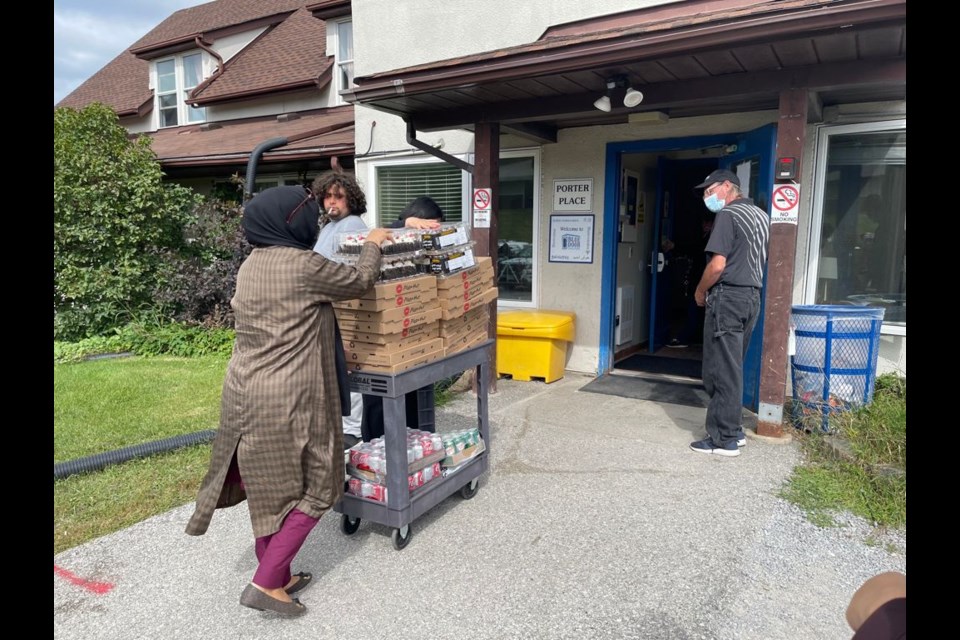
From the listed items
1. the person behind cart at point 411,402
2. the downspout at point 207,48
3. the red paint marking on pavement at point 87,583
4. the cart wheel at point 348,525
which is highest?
the downspout at point 207,48

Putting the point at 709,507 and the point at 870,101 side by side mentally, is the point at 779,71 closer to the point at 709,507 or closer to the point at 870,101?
the point at 870,101

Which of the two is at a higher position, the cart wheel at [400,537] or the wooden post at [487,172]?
→ the wooden post at [487,172]

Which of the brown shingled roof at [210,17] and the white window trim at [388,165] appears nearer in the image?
the white window trim at [388,165]

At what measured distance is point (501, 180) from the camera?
7434 mm

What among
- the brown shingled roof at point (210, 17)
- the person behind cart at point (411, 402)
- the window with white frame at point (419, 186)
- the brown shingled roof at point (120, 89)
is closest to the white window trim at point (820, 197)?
the person behind cart at point (411, 402)

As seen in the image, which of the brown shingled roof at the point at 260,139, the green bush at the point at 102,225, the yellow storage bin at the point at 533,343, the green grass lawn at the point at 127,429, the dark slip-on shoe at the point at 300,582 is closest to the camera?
the dark slip-on shoe at the point at 300,582

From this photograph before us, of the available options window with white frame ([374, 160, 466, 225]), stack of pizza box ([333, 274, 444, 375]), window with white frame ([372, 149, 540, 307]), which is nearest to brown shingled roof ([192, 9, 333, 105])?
window with white frame ([374, 160, 466, 225])

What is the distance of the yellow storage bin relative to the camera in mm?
6574

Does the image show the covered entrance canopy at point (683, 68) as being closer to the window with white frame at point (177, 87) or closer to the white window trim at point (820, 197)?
the white window trim at point (820, 197)

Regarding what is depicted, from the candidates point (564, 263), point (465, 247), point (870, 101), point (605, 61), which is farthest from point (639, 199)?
point (465, 247)

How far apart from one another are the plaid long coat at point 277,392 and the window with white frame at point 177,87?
13348mm

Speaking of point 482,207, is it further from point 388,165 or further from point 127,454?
point 127,454

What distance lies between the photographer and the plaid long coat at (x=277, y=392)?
269 cm
